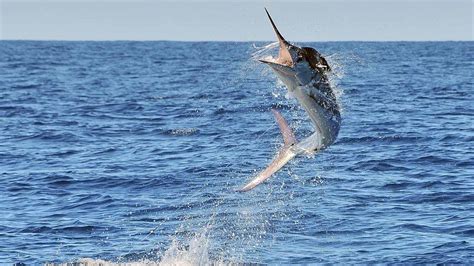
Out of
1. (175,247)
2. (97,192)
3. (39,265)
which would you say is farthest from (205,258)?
(97,192)

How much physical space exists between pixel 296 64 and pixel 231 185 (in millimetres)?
12007

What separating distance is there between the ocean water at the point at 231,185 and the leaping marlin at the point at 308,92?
0.44 metres

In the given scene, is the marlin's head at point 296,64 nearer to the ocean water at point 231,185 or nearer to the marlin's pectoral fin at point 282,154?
the ocean water at point 231,185

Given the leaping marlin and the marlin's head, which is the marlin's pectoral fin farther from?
the marlin's head

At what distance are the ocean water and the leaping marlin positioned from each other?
44 cm

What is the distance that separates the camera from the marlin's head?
10445mm

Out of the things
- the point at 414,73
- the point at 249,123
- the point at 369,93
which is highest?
the point at 249,123

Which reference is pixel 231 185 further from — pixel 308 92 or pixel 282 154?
pixel 308 92

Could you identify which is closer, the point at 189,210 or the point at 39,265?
the point at 39,265

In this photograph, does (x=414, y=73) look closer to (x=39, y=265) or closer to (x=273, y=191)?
(x=273, y=191)

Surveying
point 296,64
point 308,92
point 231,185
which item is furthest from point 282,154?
point 231,185

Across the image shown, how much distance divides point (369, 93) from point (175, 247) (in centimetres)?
3009

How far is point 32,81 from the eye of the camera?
5844 centimetres

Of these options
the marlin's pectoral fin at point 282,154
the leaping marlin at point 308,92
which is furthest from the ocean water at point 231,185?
the leaping marlin at point 308,92
